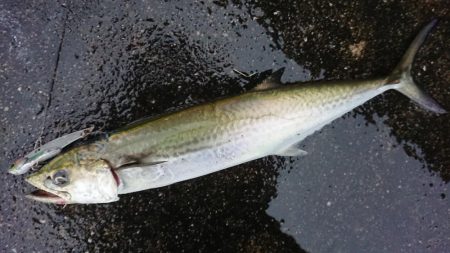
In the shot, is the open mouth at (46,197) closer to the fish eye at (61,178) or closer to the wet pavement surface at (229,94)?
the fish eye at (61,178)

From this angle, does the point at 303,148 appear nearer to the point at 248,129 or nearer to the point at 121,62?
the point at 248,129

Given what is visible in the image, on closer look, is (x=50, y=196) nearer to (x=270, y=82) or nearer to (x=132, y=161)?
(x=132, y=161)

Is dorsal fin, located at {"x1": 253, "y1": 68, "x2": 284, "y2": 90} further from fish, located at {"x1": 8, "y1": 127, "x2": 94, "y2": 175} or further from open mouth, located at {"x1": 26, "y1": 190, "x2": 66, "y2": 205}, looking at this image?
open mouth, located at {"x1": 26, "y1": 190, "x2": 66, "y2": 205}

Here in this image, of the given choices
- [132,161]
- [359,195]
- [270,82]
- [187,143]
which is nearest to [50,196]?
[132,161]

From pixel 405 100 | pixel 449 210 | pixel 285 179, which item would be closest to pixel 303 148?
pixel 285 179

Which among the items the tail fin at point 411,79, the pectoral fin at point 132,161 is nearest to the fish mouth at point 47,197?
the pectoral fin at point 132,161

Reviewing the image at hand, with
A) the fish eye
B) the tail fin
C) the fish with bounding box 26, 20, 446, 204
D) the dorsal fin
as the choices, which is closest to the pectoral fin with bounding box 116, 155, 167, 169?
the fish with bounding box 26, 20, 446, 204

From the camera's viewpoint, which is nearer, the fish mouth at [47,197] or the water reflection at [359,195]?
the fish mouth at [47,197]

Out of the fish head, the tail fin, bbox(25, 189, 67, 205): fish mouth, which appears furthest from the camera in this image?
the tail fin
